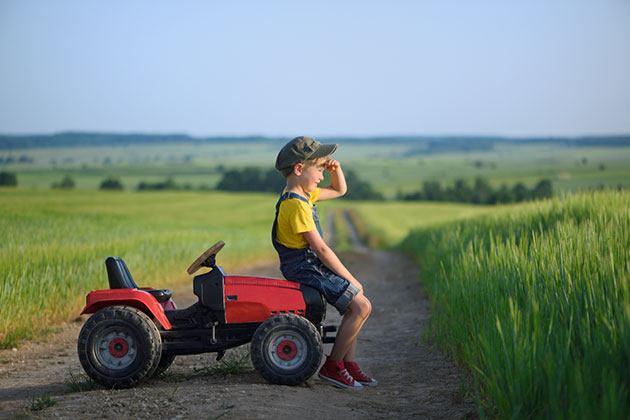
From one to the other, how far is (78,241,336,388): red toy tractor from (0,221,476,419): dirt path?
202 mm

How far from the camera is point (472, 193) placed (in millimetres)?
94188

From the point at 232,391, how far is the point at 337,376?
1.09 metres

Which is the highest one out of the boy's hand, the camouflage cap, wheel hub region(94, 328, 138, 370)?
the camouflage cap

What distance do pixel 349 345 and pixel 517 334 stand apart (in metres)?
2.07

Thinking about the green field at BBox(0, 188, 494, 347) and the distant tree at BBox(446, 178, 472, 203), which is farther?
the distant tree at BBox(446, 178, 472, 203)

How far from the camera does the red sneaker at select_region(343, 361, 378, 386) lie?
6.79 metres

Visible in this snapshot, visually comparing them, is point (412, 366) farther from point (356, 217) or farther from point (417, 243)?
point (356, 217)

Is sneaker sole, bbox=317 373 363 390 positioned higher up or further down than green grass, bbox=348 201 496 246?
higher up

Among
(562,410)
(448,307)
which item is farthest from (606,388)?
(448,307)

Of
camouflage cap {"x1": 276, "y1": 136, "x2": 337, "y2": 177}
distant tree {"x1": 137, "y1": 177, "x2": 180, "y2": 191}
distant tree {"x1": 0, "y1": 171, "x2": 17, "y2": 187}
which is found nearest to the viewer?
camouflage cap {"x1": 276, "y1": 136, "x2": 337, "y2": 177}

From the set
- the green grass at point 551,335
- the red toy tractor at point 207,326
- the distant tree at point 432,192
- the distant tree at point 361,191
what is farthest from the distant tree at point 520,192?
the red toy tractor at point 207,326

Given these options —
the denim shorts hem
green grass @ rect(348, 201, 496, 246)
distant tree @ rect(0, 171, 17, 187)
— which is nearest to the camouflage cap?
the denim shorts hem

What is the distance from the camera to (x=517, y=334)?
4848 millimetres

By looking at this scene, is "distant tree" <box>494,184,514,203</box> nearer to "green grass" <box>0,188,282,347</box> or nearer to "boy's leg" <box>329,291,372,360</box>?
"green grass" <box>0,188,282,347</box>
